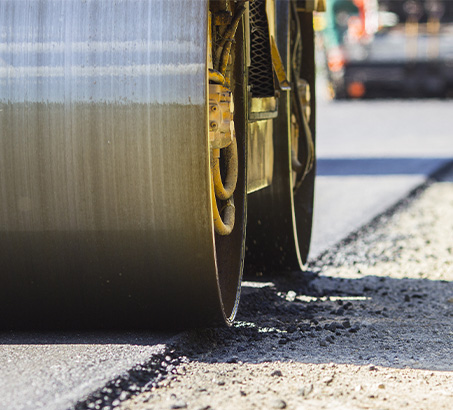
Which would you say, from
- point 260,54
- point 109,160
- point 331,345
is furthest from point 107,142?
point 260,54

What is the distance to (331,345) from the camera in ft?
10.6

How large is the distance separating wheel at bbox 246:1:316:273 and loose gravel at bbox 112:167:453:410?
0.13 m

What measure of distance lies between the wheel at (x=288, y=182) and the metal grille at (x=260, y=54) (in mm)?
188

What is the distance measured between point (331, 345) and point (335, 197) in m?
3.90

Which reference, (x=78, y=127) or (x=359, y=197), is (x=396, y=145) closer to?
(x=359, y=197)

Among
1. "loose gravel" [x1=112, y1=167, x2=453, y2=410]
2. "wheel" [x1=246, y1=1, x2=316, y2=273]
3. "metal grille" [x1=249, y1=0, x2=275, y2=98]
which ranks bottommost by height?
"loose gravel" [x1=112, y1=167, x2=453, y2=410]

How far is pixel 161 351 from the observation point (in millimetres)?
2871

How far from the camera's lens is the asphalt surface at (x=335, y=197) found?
2.58 m

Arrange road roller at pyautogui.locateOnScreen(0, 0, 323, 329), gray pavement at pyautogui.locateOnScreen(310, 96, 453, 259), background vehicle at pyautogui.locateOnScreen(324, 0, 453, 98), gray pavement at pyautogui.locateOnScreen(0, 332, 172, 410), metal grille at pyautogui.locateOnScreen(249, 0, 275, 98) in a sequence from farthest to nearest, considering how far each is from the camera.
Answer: background vehicle at pyautogui.locateOnScreen(324, 0, 453, 98) < gray pavement at pyautogui.locateOnScreen(310, 96, 453, 259) < metal grille at pyautogui.locateOnScreen(249, 0, 275, 98) < road roller at pyautogui.locateOnScreen(0, 0, 323, 329) < gray pavement at pyautogui.locateOnScreen(0, 332, 172, 410)

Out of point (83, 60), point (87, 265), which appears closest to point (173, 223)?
point (87, 265)

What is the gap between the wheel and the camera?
3963 mm

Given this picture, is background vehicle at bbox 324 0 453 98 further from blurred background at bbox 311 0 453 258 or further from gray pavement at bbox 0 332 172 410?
gray pavement at bbox 0 332 172 410

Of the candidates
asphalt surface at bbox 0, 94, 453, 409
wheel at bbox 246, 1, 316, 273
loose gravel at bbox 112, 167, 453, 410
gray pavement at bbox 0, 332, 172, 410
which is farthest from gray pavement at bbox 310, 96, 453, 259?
gray pavement at bbox 0, 332, 172, 410

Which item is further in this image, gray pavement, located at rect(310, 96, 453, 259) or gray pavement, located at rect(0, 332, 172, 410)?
gray pavement, located at rect(310, 96, 453, 259)
